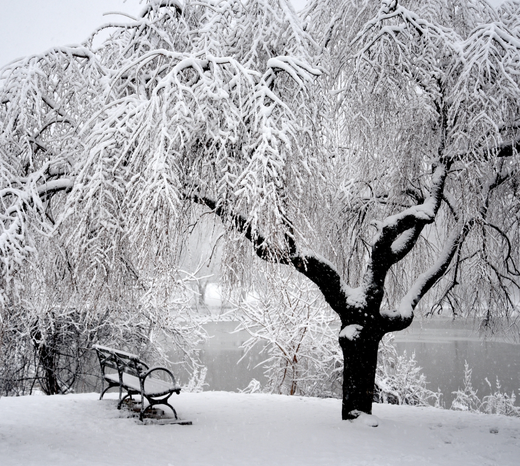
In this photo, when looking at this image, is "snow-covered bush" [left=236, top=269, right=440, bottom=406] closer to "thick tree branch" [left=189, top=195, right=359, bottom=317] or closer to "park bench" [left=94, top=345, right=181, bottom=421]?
"park bench" [left=94, top=345, right=181, bottom=421]

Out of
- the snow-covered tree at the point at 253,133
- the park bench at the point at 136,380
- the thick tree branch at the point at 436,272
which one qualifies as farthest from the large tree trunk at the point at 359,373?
the park bench at the point at 136,380

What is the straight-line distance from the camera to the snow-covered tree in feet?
14.0

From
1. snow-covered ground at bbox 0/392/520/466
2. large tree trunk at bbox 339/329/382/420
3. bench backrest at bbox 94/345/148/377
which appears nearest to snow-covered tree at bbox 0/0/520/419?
large tree trunk at bbox 339/329/382/420

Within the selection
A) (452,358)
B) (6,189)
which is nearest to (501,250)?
(6,189)

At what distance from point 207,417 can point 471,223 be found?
4.19 m

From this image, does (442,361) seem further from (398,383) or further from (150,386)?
(150,386)

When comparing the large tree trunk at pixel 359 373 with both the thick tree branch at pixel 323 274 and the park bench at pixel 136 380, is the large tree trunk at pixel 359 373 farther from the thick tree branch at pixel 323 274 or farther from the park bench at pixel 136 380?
the park bench at pixel 136 380

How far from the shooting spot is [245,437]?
5.43m

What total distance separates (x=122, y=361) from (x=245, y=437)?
73.3 inches

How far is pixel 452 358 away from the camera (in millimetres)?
17953

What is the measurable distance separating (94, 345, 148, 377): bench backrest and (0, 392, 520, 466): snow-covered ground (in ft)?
1.78

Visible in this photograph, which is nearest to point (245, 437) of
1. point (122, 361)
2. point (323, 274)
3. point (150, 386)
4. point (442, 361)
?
point (150, 386)

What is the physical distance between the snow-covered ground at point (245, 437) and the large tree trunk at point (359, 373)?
0.23 meters

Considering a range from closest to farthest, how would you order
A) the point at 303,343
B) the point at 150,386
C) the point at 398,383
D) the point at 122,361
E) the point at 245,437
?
the point at 245,437
the point at 150,386
the point at 122,361
the point at 398,383
the point at 303,343
